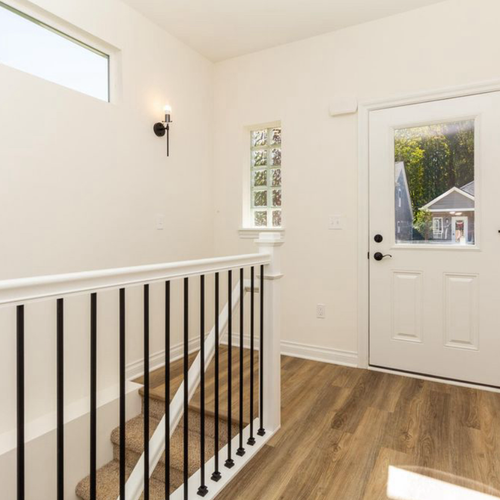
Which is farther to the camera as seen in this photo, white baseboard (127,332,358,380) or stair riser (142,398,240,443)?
white baseboard (127,332,358,380)

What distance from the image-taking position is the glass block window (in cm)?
341

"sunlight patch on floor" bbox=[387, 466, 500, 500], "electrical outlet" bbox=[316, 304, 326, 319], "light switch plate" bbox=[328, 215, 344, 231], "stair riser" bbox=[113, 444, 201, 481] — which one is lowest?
"stair riser" bbox=[113, 444, 201, 481]

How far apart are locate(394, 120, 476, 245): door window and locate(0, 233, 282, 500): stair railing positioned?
51.5 inches

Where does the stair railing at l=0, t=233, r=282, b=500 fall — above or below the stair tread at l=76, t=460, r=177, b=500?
above

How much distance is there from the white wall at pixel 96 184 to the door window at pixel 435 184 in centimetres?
171

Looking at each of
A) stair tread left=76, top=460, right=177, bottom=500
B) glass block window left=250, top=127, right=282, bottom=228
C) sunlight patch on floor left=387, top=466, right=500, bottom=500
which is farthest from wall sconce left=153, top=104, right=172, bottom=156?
sunlight patch on floor left=387, top=466, right=500, bottom=500

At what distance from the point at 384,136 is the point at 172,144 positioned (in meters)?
1.66

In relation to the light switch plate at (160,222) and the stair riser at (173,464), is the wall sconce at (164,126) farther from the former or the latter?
the stair riser at (173,464)

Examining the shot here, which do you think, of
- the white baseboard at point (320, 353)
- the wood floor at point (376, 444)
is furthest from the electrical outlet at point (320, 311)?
the wood floor at point (376, 444)

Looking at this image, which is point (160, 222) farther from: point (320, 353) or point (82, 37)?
point (320, 353)

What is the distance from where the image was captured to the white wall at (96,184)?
2066 millimetres

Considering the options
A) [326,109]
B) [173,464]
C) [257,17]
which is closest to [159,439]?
[173,464]

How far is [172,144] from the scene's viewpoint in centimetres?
309

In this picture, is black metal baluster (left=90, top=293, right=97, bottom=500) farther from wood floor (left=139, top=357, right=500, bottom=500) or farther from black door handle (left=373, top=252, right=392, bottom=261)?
black door handle (left=373, top=252, right=392, bottom=261)
